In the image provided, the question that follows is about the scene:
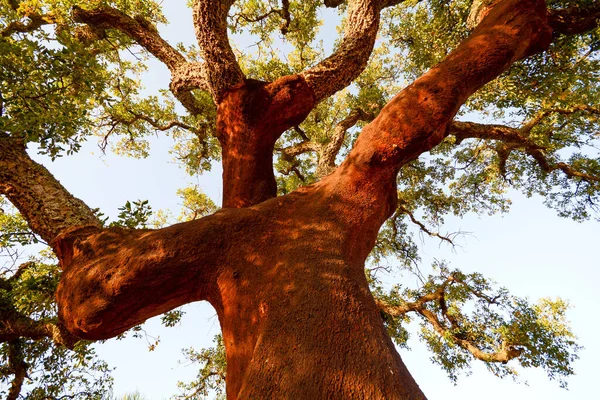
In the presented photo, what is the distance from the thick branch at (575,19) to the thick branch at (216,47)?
556 cm

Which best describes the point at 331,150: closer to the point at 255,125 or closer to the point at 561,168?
the point at 255,125

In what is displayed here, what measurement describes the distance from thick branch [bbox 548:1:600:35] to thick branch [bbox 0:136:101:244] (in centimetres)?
791

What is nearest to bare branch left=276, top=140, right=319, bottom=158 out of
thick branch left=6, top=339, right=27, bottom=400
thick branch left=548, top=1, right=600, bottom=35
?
thick branch left=548, top=1, right=600, bottom=35

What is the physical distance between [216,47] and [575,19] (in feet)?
20.5

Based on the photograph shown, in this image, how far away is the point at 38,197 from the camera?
3395mm

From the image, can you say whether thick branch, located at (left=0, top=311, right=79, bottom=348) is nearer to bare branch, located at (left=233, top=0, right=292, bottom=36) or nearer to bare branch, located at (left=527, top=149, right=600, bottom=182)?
bare branch, located at (left=233, top=0, right=292, bottom=36)

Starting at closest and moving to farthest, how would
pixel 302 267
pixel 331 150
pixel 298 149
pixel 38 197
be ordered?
pixel 302 267
pixel 38 197
pixel 331 150
pixel 298 149

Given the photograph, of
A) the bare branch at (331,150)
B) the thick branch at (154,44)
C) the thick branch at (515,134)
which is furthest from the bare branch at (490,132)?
the thick branch at (154,44)

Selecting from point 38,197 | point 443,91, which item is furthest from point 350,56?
point 38,197

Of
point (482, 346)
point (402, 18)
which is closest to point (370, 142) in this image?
point (482, 346)

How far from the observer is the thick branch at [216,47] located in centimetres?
423

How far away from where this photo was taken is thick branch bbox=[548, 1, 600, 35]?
5195 mm

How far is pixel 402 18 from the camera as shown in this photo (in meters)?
9.47

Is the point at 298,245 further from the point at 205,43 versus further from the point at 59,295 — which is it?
the point at 205,43
